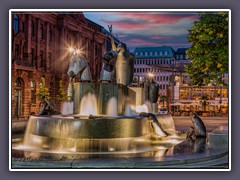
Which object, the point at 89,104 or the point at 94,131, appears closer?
the point at 94,131

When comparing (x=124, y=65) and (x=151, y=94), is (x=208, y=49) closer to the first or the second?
(x=124, y=65)

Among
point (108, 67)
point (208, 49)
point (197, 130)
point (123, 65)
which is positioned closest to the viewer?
point (197, 130)

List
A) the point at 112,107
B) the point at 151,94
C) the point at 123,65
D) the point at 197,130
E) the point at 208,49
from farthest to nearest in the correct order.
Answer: the point at 151,94
the point at 123,65
the point at 208,49
the point at 197,130
the point at 112,107

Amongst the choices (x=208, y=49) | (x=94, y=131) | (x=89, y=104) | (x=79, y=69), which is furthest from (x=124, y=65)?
(x=94, y=131)

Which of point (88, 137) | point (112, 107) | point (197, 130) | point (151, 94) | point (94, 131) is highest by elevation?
point (151, 94)

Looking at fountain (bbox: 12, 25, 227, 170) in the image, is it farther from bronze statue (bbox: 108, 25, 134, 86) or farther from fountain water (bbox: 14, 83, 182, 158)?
bronze statue (bbox: 108, 25, 134, 86)

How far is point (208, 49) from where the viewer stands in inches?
580

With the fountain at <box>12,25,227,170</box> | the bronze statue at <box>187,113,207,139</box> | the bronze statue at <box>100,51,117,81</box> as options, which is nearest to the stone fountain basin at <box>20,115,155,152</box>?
the fountain at <box>12,25,227,170</box>

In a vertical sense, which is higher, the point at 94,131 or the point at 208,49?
the point at 208,49

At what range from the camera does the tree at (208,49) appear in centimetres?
1305

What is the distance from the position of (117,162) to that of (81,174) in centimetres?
88

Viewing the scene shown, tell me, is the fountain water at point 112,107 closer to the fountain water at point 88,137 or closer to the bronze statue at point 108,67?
the fountain water at point 88,137

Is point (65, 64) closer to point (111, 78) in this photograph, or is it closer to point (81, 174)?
point (111, 78)

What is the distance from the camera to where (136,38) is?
16.2 metres
